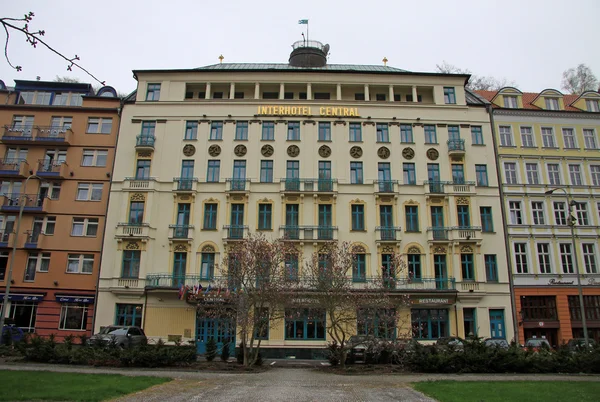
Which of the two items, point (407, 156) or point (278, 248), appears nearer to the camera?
point (278, 248)

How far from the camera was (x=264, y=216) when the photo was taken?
120ft

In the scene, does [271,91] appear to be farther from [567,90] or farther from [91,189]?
[567,90]

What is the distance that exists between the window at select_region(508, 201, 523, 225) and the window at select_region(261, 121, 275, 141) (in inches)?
801

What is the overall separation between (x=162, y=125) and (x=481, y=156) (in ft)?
88.4

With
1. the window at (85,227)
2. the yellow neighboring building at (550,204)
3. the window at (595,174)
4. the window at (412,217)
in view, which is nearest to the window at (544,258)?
the yellow neighboring building at (550,204)

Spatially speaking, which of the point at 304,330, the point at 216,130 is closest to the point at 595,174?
the point at 304,330

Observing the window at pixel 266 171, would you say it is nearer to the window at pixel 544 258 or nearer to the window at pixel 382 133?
the window at pixel 382 133

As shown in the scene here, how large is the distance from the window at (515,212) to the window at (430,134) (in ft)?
26.4

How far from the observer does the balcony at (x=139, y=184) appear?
36.3m

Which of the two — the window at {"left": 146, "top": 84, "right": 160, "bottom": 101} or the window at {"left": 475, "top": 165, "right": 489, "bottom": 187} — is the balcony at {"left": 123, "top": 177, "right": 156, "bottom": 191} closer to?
the window at {"left": 146, "top": 84, "right": 160, "bottom": 101}

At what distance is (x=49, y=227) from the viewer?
36406mm

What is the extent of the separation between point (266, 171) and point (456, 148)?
52.0 feet

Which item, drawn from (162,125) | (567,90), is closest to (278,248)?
(162,125)

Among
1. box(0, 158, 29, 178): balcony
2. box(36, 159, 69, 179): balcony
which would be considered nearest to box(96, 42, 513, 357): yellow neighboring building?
box(36, 159, 69, 179): balcony
